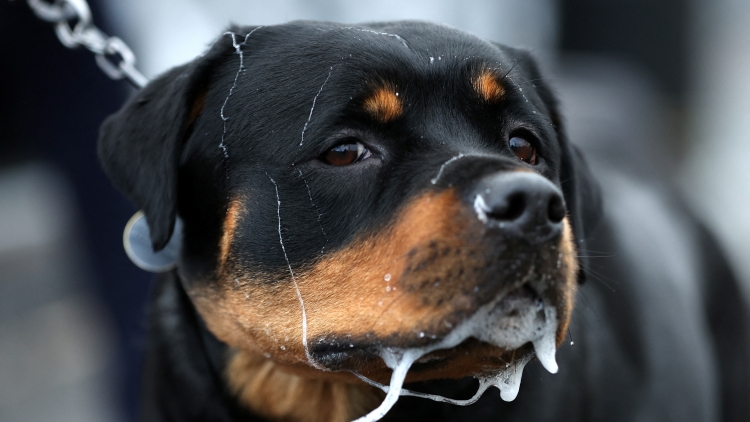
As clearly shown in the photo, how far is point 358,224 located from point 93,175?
2402 millimetres

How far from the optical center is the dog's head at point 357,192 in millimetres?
1693

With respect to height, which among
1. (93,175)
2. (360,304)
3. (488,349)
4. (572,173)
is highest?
(360,304)

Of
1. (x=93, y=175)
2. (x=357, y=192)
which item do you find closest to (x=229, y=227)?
(x=357, y=192)

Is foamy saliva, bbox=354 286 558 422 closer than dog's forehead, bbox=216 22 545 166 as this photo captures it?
Yes

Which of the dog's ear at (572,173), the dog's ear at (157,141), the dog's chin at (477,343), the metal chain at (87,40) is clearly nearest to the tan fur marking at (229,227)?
the dog's ear at (157,141)

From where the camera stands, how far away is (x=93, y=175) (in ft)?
12.6

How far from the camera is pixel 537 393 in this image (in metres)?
2.31

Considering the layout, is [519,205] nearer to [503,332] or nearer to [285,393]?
[503,332]

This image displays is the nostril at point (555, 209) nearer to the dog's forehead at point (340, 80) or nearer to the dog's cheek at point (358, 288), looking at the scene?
the dog's cheek at point (358, 288)

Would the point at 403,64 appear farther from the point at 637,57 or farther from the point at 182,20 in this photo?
the point at 637,57

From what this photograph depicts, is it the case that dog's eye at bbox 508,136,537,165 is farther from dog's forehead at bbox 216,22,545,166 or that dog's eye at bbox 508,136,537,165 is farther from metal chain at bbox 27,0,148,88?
metal chain at bbox 27,0,148,88

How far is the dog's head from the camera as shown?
1.69 metres

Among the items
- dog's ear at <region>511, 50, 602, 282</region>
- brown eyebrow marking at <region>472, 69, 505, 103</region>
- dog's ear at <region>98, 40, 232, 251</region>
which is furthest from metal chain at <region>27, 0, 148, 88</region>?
dog's ear at <region>511, 50, 602, 282</region>

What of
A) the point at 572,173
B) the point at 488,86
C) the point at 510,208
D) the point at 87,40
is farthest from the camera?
the point at 87,40
